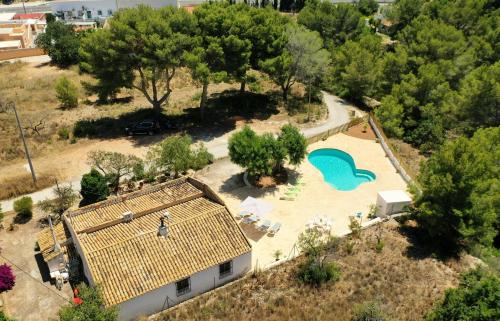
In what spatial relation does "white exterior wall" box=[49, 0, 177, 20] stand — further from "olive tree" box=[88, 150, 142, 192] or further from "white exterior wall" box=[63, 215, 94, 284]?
"white exterior wall" box=[63, 215, 94, 284]

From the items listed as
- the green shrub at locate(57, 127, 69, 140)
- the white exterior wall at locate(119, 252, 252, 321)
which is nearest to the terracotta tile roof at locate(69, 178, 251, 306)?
the white exterior wall at locate(119, 252, 252, 321)

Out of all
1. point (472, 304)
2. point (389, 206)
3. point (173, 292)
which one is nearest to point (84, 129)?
point (173, 292)

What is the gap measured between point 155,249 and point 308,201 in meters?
13.8

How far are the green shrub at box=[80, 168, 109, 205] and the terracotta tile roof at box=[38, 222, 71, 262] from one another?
3660 millimetres

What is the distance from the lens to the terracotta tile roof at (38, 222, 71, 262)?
25.9 meters

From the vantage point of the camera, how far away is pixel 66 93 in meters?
50.0

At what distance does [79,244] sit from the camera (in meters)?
24.7

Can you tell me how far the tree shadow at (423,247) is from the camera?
1141 inches

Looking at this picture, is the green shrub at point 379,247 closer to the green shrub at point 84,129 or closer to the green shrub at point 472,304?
the green shrub at point 472,304

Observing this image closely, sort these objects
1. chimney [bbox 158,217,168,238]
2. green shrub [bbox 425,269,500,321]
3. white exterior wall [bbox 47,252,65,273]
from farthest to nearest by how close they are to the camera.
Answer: white exterior wall [bbox 47,252,65,273] → chimney [bbox 158,217,168,238] → green shrub [bbox 425,269,500,321]

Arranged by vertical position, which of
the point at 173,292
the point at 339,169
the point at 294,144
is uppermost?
the point at 294,144

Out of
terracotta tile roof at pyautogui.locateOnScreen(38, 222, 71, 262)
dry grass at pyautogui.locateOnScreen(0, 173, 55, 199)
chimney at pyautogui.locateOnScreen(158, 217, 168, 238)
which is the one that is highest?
chimney at pyautogui.locateOnScreen(158, 217, 168, 238)

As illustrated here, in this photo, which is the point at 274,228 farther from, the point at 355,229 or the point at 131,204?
the point at 131,204

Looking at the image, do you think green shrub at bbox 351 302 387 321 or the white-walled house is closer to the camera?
green shrub at bbox 351 302 387 321
